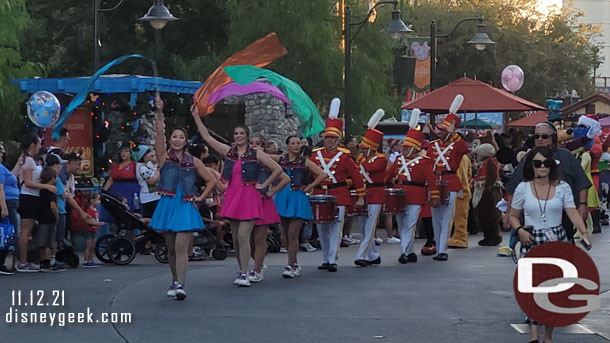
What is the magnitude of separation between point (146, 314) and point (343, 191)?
468 cm

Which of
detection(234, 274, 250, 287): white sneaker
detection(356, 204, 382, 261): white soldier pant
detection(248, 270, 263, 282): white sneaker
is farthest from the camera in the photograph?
detection(356, 204, 382, 261): white soldier pant

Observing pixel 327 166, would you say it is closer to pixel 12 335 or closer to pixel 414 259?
pixel 414 259

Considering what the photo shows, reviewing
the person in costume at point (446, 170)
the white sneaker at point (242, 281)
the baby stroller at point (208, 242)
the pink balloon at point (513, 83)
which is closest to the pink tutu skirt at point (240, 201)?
the white sneaker at point (242, 281)

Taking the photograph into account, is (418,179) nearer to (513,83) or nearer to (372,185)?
(372,185)

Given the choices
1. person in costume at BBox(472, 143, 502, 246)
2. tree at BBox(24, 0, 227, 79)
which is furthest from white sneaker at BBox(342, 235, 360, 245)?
tree at BBox(24, 0, 227, 79)

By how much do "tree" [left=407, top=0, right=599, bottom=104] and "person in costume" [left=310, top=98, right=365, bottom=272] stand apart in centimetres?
4614

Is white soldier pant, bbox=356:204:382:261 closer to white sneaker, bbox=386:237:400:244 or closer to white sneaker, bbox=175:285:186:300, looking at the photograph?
white sneaker, bbox=175:285:186:300

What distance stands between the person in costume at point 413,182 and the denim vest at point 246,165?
140 inches

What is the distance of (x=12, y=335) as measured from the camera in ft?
32.6

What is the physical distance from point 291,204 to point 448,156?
3.46m

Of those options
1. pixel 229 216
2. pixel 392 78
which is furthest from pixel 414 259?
pixel 392 78

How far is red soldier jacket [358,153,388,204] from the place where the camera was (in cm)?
1594

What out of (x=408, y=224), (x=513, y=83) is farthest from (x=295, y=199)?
(x=513, y=83)

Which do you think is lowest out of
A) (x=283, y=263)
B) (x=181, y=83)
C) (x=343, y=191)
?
(x=283, y=263)
